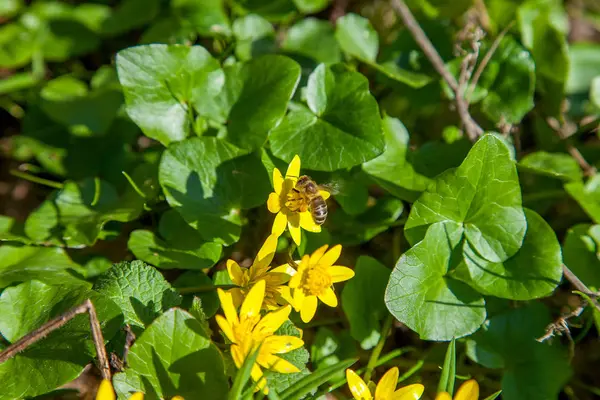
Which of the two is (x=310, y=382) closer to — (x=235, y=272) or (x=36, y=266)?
(x=235, y=272)

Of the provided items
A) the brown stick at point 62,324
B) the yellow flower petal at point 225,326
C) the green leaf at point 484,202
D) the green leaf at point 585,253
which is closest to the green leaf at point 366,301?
the green leaf at point 484,202

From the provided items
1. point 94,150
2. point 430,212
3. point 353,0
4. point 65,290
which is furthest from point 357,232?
point 353,0

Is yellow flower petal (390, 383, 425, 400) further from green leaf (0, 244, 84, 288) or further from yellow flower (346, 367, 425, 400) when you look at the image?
green leaf (0, 244, 84, 288)

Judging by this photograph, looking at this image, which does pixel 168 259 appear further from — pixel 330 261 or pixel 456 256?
pixel 456 256

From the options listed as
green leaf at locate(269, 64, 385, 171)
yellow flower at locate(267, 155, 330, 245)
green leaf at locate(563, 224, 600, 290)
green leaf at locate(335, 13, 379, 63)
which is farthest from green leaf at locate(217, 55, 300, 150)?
green leaf at locate(563, 224, 600, 290)

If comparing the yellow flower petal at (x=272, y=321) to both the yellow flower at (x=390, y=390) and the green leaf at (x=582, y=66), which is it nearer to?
the yellow flower at (x=390, y=390)

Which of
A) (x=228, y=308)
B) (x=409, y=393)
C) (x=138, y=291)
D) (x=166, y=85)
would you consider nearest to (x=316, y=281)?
(x=228, y=308)
